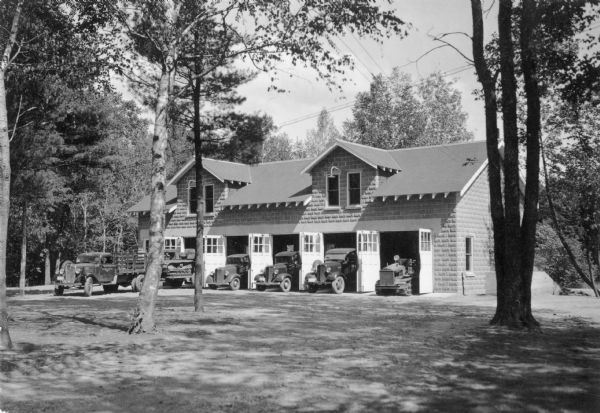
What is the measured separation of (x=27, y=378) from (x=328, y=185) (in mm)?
23189

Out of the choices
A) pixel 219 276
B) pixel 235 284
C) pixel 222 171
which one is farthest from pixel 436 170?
pixel 222 171

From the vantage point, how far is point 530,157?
573 inches

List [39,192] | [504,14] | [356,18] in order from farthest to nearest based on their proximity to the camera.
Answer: [39,192] → [504,14] → [356,18]

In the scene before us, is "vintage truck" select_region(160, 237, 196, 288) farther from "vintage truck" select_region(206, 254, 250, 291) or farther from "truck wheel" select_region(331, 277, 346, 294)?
"truck wheel" select_region(331, 277, 346, 294)

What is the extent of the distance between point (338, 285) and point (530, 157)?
13683 millimetres

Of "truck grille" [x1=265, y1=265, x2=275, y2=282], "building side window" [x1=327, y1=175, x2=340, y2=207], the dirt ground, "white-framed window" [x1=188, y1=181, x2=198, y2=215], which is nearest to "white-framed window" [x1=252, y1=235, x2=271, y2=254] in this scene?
"truck grille" [x1=265, y1=265, x2=275, y2=282]

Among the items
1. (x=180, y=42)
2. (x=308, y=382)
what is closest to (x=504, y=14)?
(x=180, y=42)

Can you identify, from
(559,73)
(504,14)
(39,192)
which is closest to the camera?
(504,14)

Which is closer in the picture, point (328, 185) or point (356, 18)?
point (356, 18)

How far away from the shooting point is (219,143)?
18.9 meters

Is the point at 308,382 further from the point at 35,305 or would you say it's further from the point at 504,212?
the point at 35,305

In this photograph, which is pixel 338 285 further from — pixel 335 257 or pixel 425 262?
pixel 425 262

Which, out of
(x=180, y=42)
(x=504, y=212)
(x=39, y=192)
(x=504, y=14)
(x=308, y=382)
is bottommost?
(x=308, y=382)

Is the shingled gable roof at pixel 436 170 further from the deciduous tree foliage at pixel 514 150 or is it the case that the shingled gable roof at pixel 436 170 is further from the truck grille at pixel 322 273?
the deciduous tree foliage at pixel 514 150
